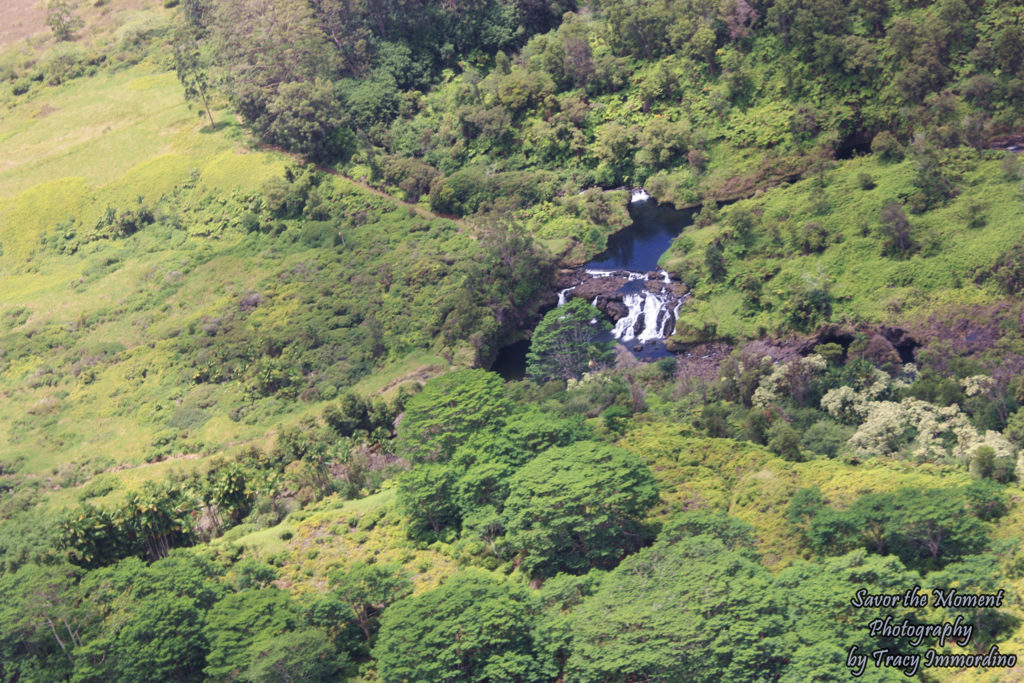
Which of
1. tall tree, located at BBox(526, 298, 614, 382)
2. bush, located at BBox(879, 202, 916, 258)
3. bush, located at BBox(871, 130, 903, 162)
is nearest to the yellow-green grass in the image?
tall tree, located at BBox(526, 298, 614, 382)

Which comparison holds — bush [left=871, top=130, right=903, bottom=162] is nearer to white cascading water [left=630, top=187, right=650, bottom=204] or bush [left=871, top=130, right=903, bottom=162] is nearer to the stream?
the stream

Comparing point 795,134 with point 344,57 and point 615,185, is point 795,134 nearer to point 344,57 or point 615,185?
point 615,185

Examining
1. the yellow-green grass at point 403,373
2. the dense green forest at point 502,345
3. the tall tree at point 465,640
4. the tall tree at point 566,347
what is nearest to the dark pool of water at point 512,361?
the dense green forest at point 502,345

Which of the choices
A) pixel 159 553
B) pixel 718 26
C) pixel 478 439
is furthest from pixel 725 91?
pixel 159 553

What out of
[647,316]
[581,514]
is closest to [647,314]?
[647,316]

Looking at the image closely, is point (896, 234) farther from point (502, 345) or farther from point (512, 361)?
point (502, 345)

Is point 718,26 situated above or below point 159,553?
above

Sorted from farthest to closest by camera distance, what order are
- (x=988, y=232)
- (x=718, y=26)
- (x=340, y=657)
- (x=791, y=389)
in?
(x=718, y=26) < (x=988, y=232) < (x=791, y=389) < (x=340, y=657)
